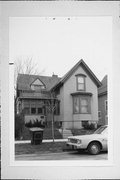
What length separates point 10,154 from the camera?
421 cm

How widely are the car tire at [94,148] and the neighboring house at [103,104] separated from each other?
416 millimetres

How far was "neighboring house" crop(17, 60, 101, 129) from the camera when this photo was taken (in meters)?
4.40

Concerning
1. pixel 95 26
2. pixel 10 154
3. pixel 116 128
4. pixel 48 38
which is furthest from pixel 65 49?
pixel 10 154

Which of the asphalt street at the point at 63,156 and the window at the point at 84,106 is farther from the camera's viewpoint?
the window at the point at 84,106

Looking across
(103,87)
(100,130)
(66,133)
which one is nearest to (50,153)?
(66,133)

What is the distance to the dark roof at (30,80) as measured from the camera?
4328 millimetres

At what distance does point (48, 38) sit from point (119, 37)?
1271mm

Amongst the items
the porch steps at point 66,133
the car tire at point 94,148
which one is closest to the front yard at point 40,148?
the porch steps at point 66,133

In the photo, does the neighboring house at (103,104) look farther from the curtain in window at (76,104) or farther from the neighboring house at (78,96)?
the curtain in window at (76,104)

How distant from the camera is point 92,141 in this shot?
14.6ft

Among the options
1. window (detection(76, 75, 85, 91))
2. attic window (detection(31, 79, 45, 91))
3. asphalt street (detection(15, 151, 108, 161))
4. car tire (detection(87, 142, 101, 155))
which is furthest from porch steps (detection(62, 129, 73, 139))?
attic window (detection(31, 79, 45, 91))

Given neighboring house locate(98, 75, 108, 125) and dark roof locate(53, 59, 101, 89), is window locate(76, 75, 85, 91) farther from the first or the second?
neighboring house locate(98, 75, 108, 125)

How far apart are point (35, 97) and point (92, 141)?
1.33m

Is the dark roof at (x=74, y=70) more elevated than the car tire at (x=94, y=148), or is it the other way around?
the dark roof at (x=74, y=70)
